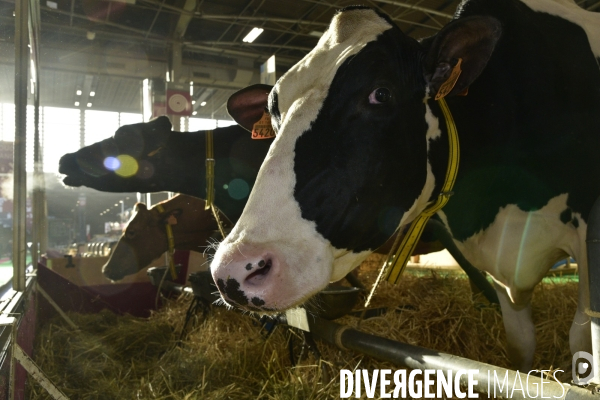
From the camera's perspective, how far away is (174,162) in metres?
3.80

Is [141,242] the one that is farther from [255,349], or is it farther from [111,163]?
[255,349]

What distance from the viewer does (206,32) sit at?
8.86m

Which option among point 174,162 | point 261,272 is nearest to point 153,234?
point 174,162

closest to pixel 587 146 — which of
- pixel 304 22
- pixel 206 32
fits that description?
pixel 304 22

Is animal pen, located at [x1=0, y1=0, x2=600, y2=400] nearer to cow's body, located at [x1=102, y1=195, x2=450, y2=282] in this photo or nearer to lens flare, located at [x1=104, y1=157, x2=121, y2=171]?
cow's body, located at [x1=102, y1=195, x2=450, y2=282]

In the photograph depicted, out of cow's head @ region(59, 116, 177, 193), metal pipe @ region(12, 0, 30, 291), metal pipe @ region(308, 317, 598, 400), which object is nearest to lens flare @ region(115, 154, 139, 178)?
cow's head @ region(59, 116, 177, 193)

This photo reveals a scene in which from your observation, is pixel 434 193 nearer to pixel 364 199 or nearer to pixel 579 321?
pixel 364 199

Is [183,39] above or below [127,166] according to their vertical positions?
above

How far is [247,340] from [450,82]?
6.96 ft

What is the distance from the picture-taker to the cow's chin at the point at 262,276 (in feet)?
3.63

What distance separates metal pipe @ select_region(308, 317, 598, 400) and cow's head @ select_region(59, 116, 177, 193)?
7.88 ft

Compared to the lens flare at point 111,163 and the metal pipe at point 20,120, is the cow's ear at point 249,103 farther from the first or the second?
the lens flare at point 111,163

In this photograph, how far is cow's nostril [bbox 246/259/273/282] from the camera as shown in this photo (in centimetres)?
111

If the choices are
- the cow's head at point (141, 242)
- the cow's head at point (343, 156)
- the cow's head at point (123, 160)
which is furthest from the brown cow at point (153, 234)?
the cow's head at point (343, 156)
